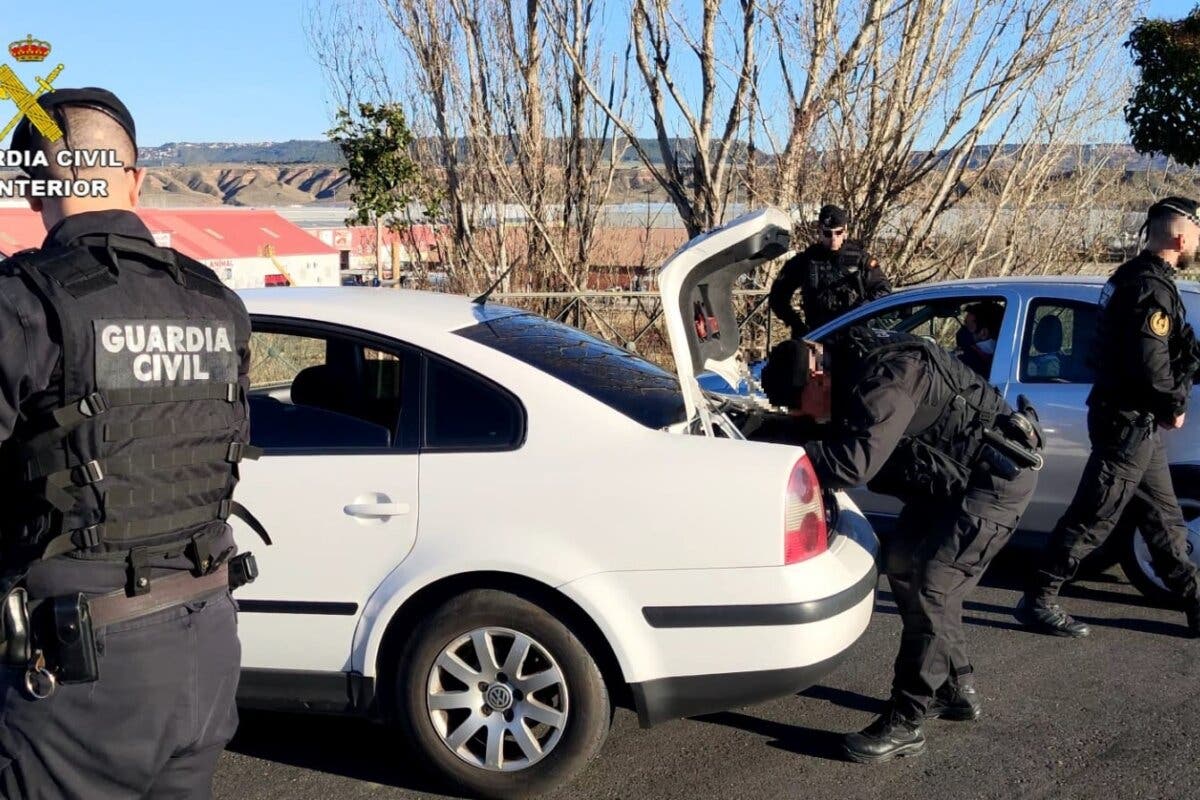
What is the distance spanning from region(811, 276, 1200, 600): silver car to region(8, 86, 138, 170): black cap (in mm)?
4786

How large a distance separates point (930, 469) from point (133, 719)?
9.14 feet

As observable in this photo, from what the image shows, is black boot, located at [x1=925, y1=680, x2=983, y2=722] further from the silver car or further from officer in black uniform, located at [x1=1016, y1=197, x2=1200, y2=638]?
the silver car

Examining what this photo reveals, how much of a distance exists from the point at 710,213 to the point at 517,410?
8997mm

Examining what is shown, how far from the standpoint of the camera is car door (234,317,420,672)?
3.78 m

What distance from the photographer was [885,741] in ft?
13.4

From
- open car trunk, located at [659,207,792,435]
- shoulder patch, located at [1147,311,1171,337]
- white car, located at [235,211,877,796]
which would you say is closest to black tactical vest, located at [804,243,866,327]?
shoulder patch, located at [1147,311,1171,337]

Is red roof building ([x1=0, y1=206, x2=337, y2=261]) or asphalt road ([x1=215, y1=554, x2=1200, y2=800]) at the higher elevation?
red roof building ([x1=0, y1=206, x2=337, y2=261])

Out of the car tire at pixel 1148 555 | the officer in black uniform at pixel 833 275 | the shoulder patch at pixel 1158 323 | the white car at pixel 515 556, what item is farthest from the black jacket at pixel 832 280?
the white car at pixel 515 556

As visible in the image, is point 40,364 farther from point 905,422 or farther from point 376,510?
point 905,422

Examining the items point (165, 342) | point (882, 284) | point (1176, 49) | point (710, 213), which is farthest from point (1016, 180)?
point (165, 342)

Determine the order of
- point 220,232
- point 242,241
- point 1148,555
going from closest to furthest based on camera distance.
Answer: point 1148,555
point 242,241
point 220,232

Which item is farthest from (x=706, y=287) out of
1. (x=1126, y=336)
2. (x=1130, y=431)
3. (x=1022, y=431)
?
(x=1130, y=431)

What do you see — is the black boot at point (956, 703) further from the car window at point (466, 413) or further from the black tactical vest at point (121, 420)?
the black tactical vest at point (121, 420)

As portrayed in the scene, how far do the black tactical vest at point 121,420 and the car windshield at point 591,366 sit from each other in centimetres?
173
